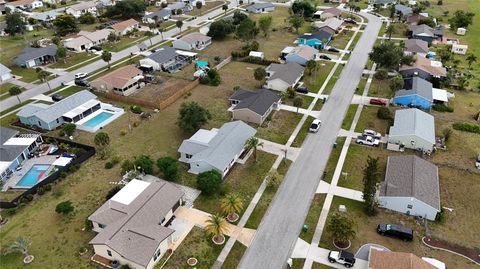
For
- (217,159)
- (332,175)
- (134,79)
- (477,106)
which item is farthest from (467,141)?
(134,79)

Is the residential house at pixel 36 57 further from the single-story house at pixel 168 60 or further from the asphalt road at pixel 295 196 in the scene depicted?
the asphalt road at pixel 295 196

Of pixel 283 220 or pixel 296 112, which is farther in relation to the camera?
pixel 296 112

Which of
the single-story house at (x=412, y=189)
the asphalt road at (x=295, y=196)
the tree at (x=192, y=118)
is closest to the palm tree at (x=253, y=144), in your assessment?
the asphalt road at (x=295, y=196)

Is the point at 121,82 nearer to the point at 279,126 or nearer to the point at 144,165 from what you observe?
the point at 144,165

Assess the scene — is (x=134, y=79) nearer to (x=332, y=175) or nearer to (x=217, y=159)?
(x=217, y=159)

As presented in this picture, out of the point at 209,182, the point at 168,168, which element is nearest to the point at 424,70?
the point at 209,182

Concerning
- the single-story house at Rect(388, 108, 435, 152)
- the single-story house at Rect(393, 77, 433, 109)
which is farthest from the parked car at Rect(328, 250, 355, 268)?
the single-story house at Rect(393, 77, 433, 109)
